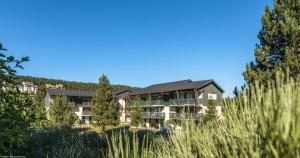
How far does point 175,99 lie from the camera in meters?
42.8

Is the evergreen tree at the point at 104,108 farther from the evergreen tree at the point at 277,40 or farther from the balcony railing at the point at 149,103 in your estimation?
the evergreen tree at the point at 277,40

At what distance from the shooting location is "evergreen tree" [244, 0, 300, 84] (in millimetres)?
17766

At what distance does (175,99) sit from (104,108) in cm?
1185

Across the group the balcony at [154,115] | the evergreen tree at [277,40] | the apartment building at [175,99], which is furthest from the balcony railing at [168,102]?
the evergreen tree at [277,40]

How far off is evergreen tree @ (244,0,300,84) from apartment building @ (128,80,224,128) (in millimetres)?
17398

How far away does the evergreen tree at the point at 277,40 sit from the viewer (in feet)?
58.3

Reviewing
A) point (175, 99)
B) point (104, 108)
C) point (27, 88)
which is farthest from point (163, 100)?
point (27, 88)

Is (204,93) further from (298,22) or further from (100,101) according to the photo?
(298,22)

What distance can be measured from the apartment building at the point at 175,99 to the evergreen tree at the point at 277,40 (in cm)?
1740

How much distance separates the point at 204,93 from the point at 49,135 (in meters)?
36.6

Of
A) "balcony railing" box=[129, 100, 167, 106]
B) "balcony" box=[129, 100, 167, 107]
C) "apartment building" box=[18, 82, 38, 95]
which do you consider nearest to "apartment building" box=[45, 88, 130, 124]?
"balcony" box=[129, 100, 167, 107]

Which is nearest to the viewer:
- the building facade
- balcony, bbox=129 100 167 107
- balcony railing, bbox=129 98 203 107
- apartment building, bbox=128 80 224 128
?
balcony railing, bbox=129 98 203 107

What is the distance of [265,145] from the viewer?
1.72 m

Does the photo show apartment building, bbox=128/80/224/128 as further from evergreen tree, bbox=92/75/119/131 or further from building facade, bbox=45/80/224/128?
evergreen tree, bbox=92/75/119/131
